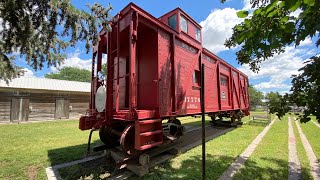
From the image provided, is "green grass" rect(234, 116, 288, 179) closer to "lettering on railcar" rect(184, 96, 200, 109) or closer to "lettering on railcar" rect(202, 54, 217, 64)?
"lettering on railcar" rect(184, 96, 200, 109)

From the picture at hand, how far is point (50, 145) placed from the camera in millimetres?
7676

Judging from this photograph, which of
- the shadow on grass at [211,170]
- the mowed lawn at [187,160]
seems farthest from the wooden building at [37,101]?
the shadow on grass at [211,170]

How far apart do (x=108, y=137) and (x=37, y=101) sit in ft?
50.0

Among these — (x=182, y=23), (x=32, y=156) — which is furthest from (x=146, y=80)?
(x=32, y=156)

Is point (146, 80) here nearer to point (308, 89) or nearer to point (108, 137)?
point (108, 137)

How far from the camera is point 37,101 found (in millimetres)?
17516

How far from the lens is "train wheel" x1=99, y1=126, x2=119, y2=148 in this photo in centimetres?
590

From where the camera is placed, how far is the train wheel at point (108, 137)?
590 centimetres

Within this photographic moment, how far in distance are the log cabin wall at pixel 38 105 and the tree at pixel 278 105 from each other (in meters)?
19.5

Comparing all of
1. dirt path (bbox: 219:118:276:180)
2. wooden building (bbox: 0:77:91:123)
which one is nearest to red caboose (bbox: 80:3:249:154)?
dirt path (bbox: 219:118:276:180)

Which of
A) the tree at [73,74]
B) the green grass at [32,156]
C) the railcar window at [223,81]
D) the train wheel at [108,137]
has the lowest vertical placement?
the green grass at [32,156]

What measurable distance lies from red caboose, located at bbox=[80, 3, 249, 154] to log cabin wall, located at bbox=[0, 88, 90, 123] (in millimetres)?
14067

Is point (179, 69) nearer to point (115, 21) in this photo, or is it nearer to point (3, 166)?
point (115, 21)

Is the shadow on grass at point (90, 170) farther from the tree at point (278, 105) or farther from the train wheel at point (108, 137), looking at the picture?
the tree at point (278, 105)
